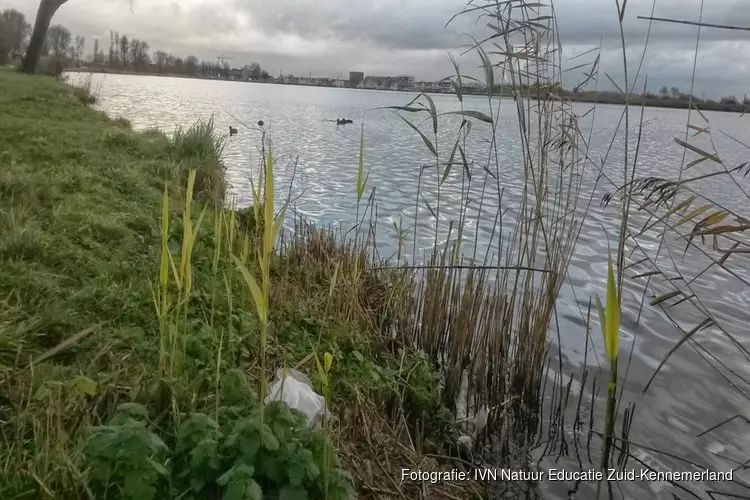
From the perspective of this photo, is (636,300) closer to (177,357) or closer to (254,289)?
(177,357)

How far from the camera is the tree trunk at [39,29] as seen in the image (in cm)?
1419

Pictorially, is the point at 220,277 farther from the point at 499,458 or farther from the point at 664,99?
the point at 664,99

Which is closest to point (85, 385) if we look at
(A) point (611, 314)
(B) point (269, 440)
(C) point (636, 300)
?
(B) point (269, 440)

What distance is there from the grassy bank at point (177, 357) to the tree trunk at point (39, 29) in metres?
11.6

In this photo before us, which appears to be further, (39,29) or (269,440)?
(39,29)

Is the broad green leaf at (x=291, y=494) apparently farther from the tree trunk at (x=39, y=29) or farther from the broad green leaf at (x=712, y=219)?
the tree trunk at (x=39, y=29)

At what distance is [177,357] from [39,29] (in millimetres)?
16176

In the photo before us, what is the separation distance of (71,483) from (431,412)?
6.19 ft

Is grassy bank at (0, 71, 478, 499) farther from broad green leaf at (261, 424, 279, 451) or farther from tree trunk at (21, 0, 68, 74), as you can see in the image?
tree trunk at (21, 0, 68, 74)

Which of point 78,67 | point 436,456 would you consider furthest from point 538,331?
point 78,67

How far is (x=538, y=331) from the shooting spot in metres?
3.26

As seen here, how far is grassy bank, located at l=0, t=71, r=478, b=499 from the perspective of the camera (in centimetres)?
162

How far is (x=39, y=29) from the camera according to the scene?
1477cm

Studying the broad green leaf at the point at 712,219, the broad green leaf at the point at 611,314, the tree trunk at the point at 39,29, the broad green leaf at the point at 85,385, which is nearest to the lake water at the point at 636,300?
the broad green leaf at the point at 712,219
